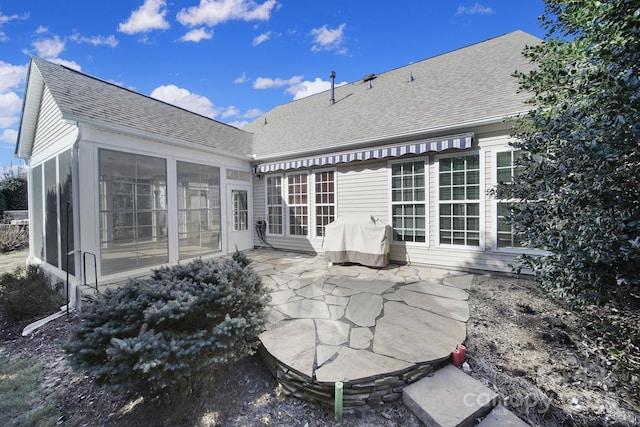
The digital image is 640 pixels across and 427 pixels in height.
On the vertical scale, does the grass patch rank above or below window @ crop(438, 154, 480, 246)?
below

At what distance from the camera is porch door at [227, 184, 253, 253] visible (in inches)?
349

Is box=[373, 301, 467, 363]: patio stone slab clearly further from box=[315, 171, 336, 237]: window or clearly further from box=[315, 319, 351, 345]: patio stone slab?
box=[315, 171, 336, 237]: window

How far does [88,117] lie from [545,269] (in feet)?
27.3

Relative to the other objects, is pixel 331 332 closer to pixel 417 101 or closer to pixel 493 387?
pixel 493 387

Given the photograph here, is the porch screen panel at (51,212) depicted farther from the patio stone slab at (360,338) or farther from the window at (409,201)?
the window at (409,201)

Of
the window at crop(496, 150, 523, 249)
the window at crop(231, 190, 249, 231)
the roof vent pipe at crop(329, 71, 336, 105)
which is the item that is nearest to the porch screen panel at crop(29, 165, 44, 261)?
the window at crop(231, 190, 249, 231)

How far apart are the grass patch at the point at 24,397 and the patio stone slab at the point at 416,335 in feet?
12.3

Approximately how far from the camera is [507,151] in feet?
18.8

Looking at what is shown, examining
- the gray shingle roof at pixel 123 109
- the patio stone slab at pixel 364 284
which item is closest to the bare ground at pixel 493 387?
the patio stone slab at pixel 364 284

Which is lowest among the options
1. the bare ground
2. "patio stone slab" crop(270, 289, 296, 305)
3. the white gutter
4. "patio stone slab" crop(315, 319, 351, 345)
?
the bare ground

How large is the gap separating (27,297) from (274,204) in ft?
21.0

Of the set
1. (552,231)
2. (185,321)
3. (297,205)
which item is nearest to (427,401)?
(552,231)

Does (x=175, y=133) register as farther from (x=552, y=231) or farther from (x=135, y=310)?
(x=552, y=231)

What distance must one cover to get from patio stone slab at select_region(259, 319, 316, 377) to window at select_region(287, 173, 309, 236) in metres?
5.16
